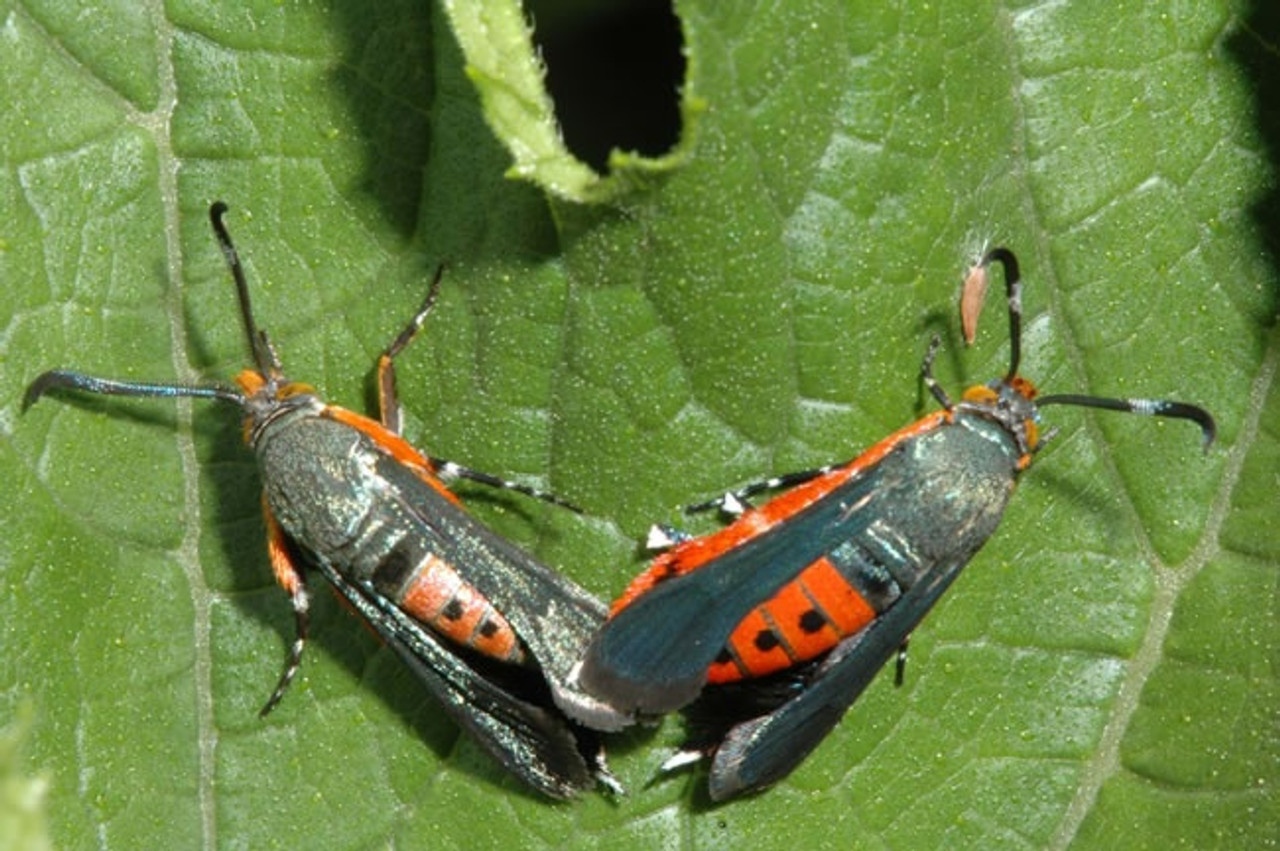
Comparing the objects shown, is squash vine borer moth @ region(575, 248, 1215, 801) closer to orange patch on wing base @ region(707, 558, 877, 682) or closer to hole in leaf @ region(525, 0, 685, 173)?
orange patch on wing base @ region(707, 558, 877, 682)

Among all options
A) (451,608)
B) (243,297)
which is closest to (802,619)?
(451,608)

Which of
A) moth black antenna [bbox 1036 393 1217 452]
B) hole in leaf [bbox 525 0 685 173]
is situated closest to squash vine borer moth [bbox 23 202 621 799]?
hole in leaf [bbox 525 0 685 173]

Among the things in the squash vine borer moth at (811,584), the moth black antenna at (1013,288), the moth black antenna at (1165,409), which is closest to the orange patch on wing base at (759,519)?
the squash vine borer moth at (811,584)

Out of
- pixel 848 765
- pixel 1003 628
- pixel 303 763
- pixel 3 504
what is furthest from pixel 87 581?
pixel 1003 628

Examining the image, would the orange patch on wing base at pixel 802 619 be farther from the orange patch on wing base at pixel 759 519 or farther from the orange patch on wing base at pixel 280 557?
the orange patch on wing base at pixel 280 557

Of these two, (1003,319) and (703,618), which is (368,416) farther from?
(1003,319)

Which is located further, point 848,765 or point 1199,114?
point 848,765
